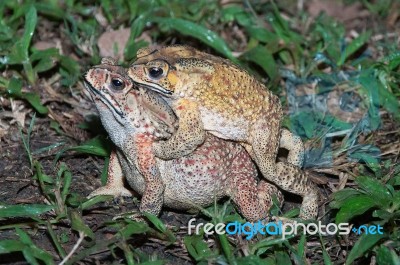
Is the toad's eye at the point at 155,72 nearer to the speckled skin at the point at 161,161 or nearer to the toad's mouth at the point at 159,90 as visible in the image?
the toad's mouth at the point at 159,90

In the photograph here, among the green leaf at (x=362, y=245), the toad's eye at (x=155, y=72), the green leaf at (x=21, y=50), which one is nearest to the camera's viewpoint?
the toad's eye at (x=155, y=72)

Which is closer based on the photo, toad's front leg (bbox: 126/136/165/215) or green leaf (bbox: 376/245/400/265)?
green leaf (bbox: 376/245/400/265)

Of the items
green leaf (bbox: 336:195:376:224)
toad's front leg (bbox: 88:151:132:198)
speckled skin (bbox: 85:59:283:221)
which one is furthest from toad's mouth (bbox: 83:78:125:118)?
green leaf (bbox: 336:195:376:224)

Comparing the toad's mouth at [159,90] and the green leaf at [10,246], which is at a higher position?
the toad's mouth at [159,90]

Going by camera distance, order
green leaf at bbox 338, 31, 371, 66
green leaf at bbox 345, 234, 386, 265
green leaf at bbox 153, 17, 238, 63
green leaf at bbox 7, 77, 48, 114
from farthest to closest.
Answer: green leaf at bbox 338, 31, 371, 66, green leaf at bbox 153, 17, 238, 63, green leaf at bbox 7, 77, 48, 114, green leaf at bbox 345, 234, 386, 265

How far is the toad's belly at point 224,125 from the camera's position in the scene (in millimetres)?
4805

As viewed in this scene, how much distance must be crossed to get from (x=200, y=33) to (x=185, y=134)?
246cm

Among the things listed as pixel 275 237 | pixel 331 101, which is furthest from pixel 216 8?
pixel 275 237

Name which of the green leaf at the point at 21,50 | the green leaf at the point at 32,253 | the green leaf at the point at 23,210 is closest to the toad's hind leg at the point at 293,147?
the green leaf at the point at 23,210

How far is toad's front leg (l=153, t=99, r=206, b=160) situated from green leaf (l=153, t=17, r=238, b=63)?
7.21ft

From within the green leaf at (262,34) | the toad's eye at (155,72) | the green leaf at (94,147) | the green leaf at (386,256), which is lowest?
the green leaf at (386,256)

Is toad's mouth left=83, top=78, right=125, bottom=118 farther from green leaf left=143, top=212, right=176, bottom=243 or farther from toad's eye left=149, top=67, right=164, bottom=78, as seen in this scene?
green leaf left=143, top=212, right=176, bottom=243

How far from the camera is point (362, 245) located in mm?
4668

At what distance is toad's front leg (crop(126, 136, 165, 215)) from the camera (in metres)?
4.85
